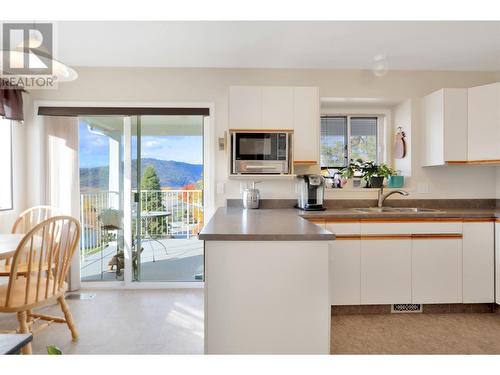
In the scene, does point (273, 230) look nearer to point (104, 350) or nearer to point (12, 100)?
point (104, 350)

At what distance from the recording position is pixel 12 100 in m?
2.97

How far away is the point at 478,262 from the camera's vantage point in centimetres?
278

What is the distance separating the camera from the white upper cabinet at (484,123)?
9.43 ft

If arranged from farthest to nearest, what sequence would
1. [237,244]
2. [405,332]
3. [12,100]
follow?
1. [12,100]
2. [405,332]
3. [237,244]

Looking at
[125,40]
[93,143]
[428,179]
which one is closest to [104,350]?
[93,143]

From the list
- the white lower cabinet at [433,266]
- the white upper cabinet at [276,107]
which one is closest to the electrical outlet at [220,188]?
the white upper cabinet at [276,107]

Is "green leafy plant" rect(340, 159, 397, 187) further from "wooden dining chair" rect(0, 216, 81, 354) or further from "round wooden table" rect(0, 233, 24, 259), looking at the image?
"round wooden table" rect(0, 233, 24, 259)

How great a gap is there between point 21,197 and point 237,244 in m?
2.81

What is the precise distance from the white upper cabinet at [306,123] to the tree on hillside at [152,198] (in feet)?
5.10

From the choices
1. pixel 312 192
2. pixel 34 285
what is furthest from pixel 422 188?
pixel 34 285

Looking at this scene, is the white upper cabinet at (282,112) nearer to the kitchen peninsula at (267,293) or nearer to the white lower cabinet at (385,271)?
the white lower cabinet at (385,271)

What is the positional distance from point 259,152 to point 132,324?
70.3 inches
